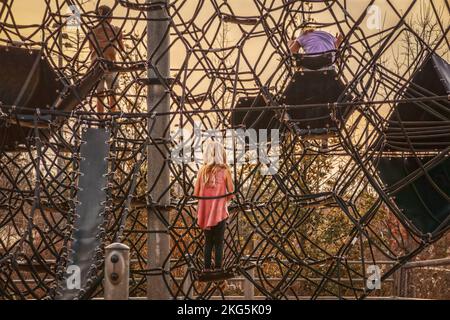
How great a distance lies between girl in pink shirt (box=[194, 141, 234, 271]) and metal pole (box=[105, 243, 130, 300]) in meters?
1.82

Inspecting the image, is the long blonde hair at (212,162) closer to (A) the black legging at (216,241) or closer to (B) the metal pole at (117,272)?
(A) the black legging at (216,241)

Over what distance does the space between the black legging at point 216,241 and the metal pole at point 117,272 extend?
1876 mm

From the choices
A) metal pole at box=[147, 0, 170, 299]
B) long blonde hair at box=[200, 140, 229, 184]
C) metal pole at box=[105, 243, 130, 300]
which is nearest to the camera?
metal pole at box=[105, 243, 130, 300]

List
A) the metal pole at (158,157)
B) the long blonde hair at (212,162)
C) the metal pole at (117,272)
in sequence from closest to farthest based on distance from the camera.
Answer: the metal pole at (117,272)
the long blonde hair at (212,162)
the metal pole at (158,157)

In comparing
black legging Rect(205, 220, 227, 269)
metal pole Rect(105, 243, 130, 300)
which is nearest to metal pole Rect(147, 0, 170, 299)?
black legging Rect(205, 220, 227, 269)

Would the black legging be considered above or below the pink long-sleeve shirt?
below

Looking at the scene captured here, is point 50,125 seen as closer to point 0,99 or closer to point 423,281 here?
point 0,99

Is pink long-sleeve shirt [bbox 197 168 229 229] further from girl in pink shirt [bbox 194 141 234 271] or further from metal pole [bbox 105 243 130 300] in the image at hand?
metal pole [bbox 105 243 130 300]

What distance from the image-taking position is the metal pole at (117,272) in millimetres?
4148

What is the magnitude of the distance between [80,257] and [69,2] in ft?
7.67

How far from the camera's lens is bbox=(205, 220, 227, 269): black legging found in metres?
6.03

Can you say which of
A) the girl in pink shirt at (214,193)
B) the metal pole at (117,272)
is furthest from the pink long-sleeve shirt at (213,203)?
the metal pole at (117,272)

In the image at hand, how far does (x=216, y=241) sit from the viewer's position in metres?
6.06

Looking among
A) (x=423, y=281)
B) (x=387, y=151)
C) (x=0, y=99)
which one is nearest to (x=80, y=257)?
(x=0, y=99)
